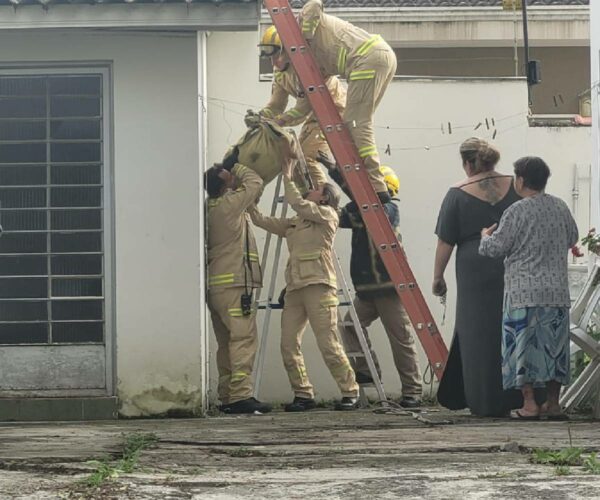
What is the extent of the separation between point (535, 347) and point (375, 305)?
2.62 metres

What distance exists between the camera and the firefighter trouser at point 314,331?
417 inches

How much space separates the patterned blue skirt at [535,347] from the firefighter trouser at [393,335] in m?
2.39

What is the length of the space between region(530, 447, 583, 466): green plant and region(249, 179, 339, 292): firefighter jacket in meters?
4.03

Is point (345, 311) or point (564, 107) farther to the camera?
point (564, 107)

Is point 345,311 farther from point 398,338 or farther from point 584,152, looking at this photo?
point 584,152

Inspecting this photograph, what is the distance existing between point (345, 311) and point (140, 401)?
2267 mm

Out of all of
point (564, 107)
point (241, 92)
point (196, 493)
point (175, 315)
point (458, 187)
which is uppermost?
point (564, 107)

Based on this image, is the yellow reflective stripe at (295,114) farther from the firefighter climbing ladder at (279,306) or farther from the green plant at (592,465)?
the green plant at (592,465)

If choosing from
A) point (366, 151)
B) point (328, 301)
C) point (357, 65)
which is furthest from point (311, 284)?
point (357, 65)

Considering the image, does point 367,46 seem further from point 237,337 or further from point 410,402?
point 410,402

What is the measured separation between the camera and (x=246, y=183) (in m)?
10.3

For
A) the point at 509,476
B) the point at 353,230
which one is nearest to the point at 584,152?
the point at 353,230

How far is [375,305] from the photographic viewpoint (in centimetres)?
1129

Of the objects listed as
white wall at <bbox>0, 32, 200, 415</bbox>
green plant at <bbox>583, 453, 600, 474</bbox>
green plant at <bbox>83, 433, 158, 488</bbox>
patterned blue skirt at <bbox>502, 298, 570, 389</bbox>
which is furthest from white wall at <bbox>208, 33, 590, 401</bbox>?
green plant at <bbox>583, 453, 600, 474</bbox>
